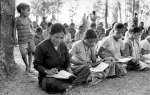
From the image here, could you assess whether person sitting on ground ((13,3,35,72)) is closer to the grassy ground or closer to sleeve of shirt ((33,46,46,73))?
the grassy ground

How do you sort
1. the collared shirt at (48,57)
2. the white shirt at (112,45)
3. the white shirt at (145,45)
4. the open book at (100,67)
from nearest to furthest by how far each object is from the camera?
the collared shirt at (48,57), the open book at (100,67), the white shirt at (112,45), the white shirt at (145,45)

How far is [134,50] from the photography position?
623cm

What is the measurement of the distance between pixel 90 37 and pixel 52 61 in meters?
0.92

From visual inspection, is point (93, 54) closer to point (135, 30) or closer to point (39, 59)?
point (39, 59)

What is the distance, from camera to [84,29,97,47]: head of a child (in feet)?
14.8

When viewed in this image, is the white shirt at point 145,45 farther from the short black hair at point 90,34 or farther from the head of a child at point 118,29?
the short black hair at point 90,34

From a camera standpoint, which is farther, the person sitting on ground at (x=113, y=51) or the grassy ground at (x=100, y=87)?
the person sitting on ground at (x=113, y=51)

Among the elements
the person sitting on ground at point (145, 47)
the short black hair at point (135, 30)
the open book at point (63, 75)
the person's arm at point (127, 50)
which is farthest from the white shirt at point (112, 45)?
the open book at point (63, 75)

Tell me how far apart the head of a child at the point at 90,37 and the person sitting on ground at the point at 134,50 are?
167 centimetres

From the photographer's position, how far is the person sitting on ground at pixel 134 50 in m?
5.99

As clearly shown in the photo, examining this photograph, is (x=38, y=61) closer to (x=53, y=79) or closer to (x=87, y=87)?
(x=53, y=79)

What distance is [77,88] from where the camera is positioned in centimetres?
446

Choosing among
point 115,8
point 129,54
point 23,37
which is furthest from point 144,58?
point 115,8

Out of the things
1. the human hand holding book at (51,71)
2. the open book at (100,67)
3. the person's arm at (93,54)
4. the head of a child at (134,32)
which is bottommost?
the open book at (100,67)
